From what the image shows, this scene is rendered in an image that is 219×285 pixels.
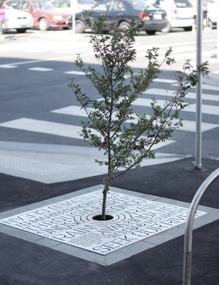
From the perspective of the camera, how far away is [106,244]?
5.07 metres

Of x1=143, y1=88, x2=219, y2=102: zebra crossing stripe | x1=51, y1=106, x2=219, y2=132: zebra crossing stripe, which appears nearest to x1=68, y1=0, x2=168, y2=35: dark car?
x1=143, y1=88, x2=219, y2=102: zebra crossing stripe

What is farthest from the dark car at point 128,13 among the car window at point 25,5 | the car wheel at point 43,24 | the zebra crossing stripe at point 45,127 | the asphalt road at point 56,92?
the zebra crossing stripe at point 45,127

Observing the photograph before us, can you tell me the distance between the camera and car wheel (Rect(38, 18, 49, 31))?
3219cm

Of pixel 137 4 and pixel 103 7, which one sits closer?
pixel 137 4

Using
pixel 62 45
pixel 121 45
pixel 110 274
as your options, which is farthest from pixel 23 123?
pixel 62 45

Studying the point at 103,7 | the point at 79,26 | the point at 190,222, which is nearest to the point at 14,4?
the point at 79,26

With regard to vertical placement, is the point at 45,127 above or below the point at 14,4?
below

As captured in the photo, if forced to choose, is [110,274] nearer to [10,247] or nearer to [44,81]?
[10,247]

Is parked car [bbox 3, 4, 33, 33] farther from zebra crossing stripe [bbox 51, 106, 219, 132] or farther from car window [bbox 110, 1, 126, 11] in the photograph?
zebra crossing stripe [bbox 51, 106, 219, 132]

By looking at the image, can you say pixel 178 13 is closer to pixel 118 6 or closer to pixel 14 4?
pixel 118 6

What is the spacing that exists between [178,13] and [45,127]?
70.0 feet

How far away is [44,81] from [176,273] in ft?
37.4

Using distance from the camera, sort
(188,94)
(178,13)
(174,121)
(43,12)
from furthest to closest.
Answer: (43,12) → (178,13) → (188,94) → (174,121)

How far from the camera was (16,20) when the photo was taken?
30.0 meters
